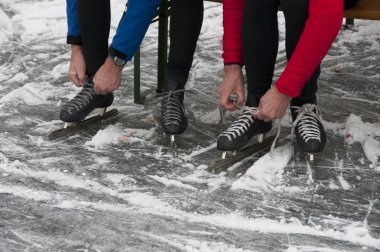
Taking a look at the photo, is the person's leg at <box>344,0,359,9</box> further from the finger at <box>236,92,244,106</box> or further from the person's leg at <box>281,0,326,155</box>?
the finger at <box>236,92,244,106</box>

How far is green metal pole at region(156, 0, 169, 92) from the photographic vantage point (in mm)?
3168

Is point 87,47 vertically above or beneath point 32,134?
above

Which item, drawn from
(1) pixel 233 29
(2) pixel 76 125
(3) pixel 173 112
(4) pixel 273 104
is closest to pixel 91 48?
(2) pixel 76 125

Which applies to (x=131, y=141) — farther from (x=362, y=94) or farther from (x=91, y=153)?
(x=362, y=94)

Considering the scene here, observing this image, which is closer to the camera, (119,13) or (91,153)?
(91,153)

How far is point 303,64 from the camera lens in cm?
233

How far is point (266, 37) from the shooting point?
98.7 inches

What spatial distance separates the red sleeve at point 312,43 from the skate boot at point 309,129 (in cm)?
21

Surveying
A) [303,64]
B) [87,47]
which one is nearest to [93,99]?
[87,47]

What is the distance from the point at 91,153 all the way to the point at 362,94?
1.42 meters

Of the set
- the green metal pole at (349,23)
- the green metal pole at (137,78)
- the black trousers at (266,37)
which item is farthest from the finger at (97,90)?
the green metal pole at (349,23)

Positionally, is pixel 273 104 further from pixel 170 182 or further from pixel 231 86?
pixel 170 182

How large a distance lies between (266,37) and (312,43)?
0.25 metres

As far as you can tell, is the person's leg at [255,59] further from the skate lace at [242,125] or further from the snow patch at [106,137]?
the snow patch at [106,137]
